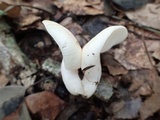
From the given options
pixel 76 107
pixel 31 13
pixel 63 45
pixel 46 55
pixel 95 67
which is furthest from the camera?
pixel 31 13

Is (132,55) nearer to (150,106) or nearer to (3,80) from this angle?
Answer: (150,106)

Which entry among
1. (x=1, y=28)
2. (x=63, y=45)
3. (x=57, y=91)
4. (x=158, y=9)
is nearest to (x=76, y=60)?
(x=63, y=45)

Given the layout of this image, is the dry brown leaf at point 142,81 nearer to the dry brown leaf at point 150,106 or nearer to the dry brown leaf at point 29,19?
the dry brown leaf at point 150,106

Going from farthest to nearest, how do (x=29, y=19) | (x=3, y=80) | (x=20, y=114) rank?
(x=29, y=19), (x=3, y=80), (x=20, y=114)

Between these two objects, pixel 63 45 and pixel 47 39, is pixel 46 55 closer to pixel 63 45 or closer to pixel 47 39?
pixel 47 39

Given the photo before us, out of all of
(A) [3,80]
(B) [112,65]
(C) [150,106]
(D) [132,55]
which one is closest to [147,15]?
(D) [132,55]

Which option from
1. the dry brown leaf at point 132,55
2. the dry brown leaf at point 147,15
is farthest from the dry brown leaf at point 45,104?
the dry brown leaf at point 147,15
